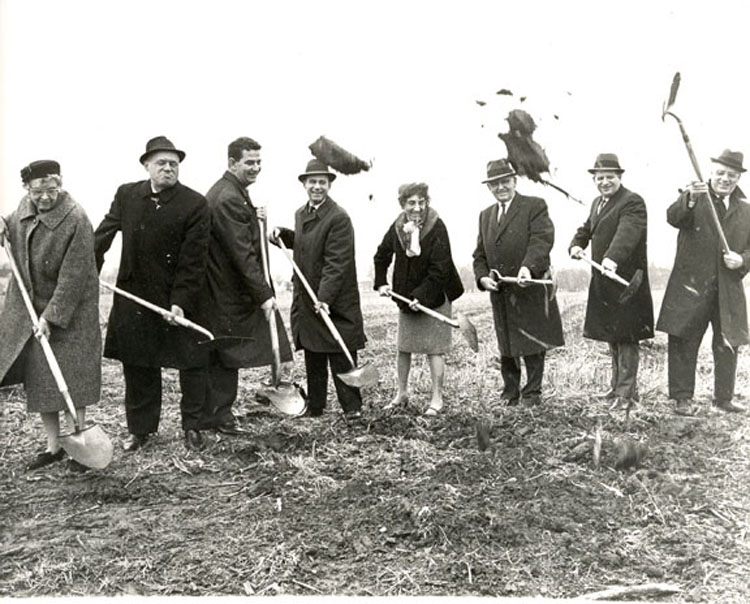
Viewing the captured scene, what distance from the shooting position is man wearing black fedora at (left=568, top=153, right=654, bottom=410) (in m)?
4.73

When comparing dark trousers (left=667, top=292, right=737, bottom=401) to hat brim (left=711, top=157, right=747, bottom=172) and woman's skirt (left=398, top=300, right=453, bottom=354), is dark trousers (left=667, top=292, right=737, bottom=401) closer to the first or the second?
hat brim (left=711, top=157, right=747, bottom=172)

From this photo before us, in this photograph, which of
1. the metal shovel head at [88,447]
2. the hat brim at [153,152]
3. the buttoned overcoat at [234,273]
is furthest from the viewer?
the buttoned overcoat at [234,273]

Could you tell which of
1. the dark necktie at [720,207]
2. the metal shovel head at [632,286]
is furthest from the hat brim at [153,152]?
the dark necktie at [720,207]

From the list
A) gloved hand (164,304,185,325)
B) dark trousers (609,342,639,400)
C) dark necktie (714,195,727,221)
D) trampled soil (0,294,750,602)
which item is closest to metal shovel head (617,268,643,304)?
dark trousers (609,342,639,400)

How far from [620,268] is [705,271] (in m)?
0.51

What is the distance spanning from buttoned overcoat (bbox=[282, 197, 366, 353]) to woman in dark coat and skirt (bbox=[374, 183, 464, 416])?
243 millimetres

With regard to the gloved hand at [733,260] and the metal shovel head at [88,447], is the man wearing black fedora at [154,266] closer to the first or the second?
the metal shovel head at [88,447]

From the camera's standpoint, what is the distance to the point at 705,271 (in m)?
4.52

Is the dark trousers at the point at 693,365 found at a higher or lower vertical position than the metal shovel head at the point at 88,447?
higher

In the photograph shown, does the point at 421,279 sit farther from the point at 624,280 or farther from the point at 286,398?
the point at 624,280

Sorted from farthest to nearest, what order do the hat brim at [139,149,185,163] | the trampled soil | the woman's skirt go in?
the woman's skirt → the hat brim at [139,149,185,163] → the trampled soil

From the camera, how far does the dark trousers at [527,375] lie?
4887mm

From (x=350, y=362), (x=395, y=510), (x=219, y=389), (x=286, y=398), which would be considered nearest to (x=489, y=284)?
(x=350, y=362)

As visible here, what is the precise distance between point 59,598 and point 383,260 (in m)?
2.74
